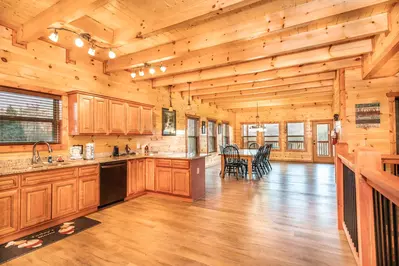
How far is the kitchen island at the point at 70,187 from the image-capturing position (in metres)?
2.58

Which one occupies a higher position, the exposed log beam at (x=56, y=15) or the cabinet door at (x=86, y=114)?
the exposed log beam at (x=56, y=15)

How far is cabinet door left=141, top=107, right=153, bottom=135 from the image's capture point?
4.86 metres

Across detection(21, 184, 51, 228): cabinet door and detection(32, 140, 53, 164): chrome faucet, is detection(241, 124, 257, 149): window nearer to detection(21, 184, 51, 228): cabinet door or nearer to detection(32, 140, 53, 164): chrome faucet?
detection(32, 140, 53, 164): chrome faucet

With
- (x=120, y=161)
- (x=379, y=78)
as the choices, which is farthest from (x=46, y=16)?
(x=379, y=78)

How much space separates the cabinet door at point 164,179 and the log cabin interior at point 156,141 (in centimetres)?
3

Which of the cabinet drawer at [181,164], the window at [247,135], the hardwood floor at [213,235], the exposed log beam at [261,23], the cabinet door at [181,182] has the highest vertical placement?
the exposed log beam at [261,23]

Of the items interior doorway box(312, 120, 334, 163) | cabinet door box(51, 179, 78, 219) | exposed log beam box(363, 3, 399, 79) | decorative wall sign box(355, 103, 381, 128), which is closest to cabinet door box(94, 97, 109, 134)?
cabinet door box(51, 179, 78, 219)

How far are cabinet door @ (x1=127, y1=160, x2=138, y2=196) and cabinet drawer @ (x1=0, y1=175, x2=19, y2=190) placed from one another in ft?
5.92

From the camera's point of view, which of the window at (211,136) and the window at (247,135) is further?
the window at (247,135)

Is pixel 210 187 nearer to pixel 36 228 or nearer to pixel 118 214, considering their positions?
pixel 118 214

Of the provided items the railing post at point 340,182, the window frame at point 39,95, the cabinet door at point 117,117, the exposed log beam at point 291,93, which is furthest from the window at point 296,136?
the window frame at point 39,95

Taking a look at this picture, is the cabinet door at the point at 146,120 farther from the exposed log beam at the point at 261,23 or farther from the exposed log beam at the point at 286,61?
the exposed log beam at the point at 261,23

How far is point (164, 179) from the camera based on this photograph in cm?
438

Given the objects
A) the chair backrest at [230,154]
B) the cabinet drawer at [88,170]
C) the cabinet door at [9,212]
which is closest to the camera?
the cabinet door at [9,212]
